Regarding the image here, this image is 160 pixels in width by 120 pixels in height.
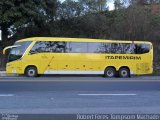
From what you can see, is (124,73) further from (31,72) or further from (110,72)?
(31,72)

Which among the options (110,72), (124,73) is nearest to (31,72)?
(110,72)

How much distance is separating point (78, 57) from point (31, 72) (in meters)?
3.21

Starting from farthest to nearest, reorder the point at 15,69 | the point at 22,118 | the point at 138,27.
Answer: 1. the point at 138,27
2. the point at 15,69
3. the point at 22,118

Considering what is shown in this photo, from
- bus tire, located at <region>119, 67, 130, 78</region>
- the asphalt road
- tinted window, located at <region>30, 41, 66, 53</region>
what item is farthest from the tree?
the asphalt road

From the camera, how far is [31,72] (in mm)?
27656

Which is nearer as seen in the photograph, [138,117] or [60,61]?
[138,117]

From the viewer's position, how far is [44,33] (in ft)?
121

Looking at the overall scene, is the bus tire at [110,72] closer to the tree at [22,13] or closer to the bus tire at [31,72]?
the bus tire at [31,72]

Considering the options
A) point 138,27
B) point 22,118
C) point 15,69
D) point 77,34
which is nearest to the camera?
point 22,118

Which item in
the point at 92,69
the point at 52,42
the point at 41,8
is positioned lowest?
the point at 92,69

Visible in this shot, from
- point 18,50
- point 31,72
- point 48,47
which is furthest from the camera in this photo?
point 48,47

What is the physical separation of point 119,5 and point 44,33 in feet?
23.8

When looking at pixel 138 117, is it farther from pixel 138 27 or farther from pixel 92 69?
pixel 138 27

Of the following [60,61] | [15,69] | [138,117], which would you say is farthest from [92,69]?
[138,117]
